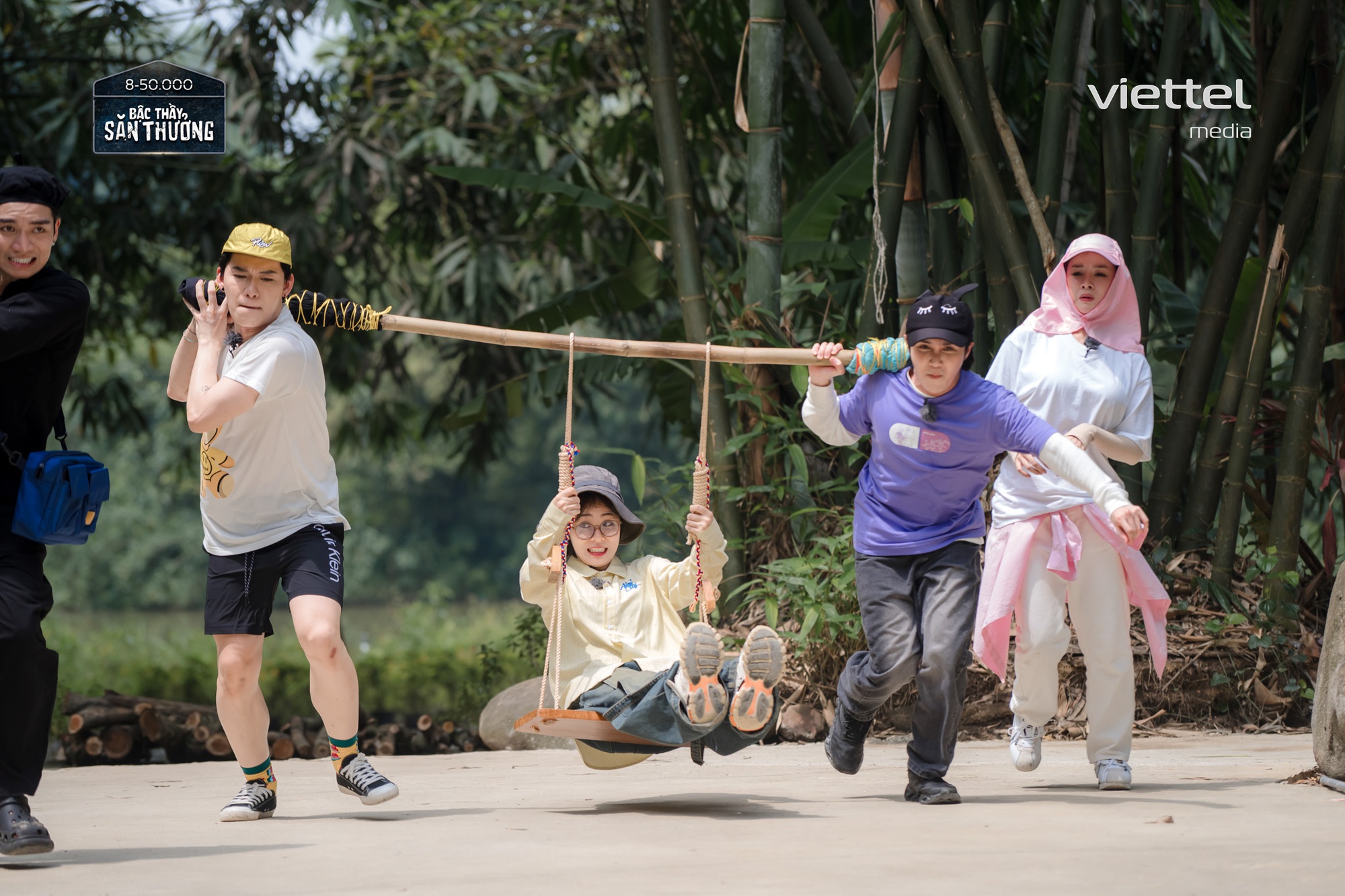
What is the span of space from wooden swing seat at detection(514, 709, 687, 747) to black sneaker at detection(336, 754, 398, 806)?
1.37 ft

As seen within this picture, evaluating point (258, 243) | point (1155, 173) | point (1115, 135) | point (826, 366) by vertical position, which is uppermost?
point (1115, 135)

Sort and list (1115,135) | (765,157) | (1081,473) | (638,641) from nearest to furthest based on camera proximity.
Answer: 1. (1081,473)
2. (638,641)
3. (1115,135)
4. (765,157)

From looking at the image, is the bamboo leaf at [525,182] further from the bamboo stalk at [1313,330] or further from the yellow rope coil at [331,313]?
the bamboo stalk at [1313,330]

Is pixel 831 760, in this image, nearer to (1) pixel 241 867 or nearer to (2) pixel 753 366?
(1) pixel 241 867

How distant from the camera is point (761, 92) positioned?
20.5 feet

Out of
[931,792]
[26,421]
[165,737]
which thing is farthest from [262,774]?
[165,737]

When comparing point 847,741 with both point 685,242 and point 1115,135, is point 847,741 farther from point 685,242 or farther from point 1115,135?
point 1115,135

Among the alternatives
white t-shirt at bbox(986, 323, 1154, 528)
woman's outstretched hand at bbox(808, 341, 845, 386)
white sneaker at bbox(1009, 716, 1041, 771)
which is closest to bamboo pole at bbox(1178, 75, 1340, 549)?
white t-shirt at bbox(986, 323, 1154, 528)

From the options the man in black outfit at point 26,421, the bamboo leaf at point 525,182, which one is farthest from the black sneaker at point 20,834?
the bamboo leaf at point 525,182

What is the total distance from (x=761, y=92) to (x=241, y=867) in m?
4.11

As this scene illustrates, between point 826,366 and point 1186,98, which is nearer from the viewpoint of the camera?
point 826,366

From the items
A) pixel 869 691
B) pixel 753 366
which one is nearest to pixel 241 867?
pixel 869 691

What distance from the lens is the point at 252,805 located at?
3922mm

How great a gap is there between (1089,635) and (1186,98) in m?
4.08
